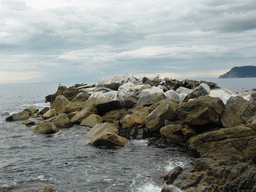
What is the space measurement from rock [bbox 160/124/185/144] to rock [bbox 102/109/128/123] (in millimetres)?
6180

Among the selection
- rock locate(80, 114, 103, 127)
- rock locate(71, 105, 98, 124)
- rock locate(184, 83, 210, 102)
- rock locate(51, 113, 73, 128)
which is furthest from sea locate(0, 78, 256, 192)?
rock locate(184, 83, 210, 102)

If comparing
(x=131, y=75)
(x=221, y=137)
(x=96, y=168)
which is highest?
(x=131, y=75)

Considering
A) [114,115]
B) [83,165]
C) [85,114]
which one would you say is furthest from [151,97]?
[83,165]

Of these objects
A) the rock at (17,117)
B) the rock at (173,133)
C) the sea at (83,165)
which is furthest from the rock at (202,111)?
the rock at (17,117)

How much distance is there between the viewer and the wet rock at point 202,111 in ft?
43.7

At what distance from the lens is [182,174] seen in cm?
894

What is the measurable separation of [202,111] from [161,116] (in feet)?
9.57

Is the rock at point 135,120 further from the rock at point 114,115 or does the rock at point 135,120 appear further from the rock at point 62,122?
the rock at point 62,122

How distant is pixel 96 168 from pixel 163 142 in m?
5.36

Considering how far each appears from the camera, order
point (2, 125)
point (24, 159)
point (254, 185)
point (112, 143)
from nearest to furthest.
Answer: point (254, 185)
point (24, 159)
point (112, 143)
point (2, 125)

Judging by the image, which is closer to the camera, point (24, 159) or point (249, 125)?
point (249, 125)

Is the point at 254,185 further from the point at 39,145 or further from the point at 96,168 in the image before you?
the point at 39,145

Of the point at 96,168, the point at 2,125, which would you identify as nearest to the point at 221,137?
the point at 96,168

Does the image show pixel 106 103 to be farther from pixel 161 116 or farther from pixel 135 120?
pixel 161 116
